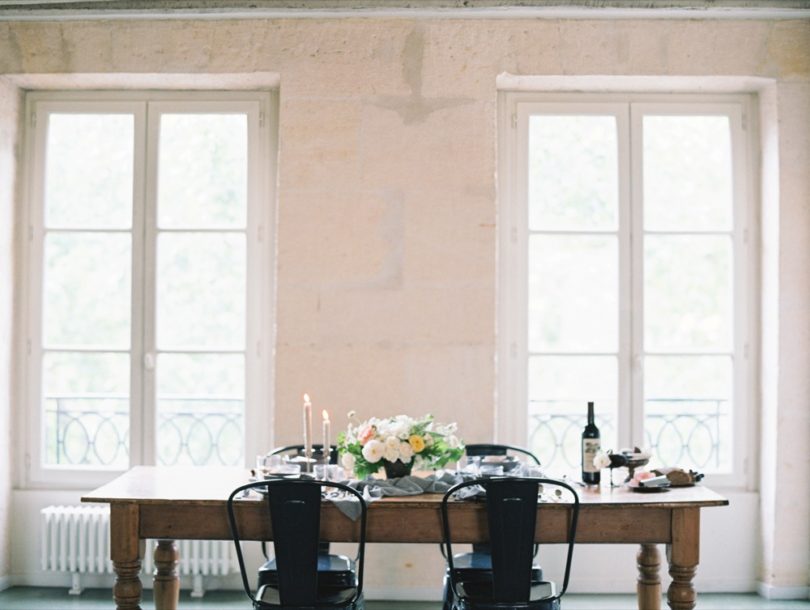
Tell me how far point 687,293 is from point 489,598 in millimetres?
2564

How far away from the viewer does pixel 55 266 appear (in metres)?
5.86

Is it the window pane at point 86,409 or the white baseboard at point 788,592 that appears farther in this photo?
the window pane at point 86,409

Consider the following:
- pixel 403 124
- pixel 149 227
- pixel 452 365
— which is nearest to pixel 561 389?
pixel 452 365

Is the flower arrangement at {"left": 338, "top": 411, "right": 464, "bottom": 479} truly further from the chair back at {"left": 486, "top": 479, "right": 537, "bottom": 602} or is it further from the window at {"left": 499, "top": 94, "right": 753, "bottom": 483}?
the window at {"left": 499, "top": 94, "right": 753, "bottom": 483}

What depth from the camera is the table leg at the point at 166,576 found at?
454 centimetres

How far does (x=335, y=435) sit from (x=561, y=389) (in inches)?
52.5

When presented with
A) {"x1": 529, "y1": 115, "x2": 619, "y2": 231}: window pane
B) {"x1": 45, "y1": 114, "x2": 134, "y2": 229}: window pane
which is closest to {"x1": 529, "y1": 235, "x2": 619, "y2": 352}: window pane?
{"x1": 529, "y1": 115, "x2": 619, "y2": 231}: window pane

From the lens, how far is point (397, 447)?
415 centimetres

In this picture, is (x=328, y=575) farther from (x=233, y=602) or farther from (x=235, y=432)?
(x=235, y=432)

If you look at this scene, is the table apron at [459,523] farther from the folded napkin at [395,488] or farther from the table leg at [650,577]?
the table leg at [650,577]

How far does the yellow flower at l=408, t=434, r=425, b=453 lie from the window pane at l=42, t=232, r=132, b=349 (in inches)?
91.2

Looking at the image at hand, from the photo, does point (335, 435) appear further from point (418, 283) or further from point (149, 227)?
point (149, 227)

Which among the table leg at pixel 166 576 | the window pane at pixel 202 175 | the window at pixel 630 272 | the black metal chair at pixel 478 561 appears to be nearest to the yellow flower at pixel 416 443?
the black metal chair at pixel 478 561

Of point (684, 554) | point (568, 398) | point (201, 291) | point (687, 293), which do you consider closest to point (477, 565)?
point (684, 554)
